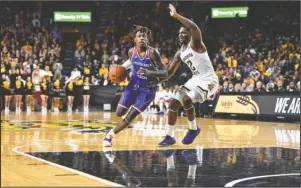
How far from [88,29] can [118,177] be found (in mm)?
26000

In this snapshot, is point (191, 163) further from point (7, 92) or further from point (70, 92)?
point (70, 92)

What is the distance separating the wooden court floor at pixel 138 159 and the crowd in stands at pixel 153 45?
9.94 metres

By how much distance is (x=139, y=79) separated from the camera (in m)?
9.35

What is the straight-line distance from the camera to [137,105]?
9367 mm

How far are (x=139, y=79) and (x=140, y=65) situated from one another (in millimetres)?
248

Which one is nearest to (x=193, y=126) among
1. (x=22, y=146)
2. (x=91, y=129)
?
(x=22, y=146)

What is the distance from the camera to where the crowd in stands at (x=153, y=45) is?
75.2 ft

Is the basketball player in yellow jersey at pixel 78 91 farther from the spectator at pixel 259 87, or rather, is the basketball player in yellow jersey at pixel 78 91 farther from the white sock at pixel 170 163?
the white sock at pixel 170 163

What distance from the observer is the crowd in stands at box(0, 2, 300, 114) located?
22916mm

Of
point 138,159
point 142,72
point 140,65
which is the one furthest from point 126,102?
point 138,159

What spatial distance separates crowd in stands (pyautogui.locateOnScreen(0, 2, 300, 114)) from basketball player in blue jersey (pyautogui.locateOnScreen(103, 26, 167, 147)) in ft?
36.6

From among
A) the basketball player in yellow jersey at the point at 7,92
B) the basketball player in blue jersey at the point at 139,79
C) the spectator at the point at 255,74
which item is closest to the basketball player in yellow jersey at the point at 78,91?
the basketball player in yellow jersey at the point at 7,92

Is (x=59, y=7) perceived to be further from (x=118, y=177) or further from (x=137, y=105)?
(x=118, y=177)

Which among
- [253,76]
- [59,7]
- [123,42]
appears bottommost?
[253,76]
